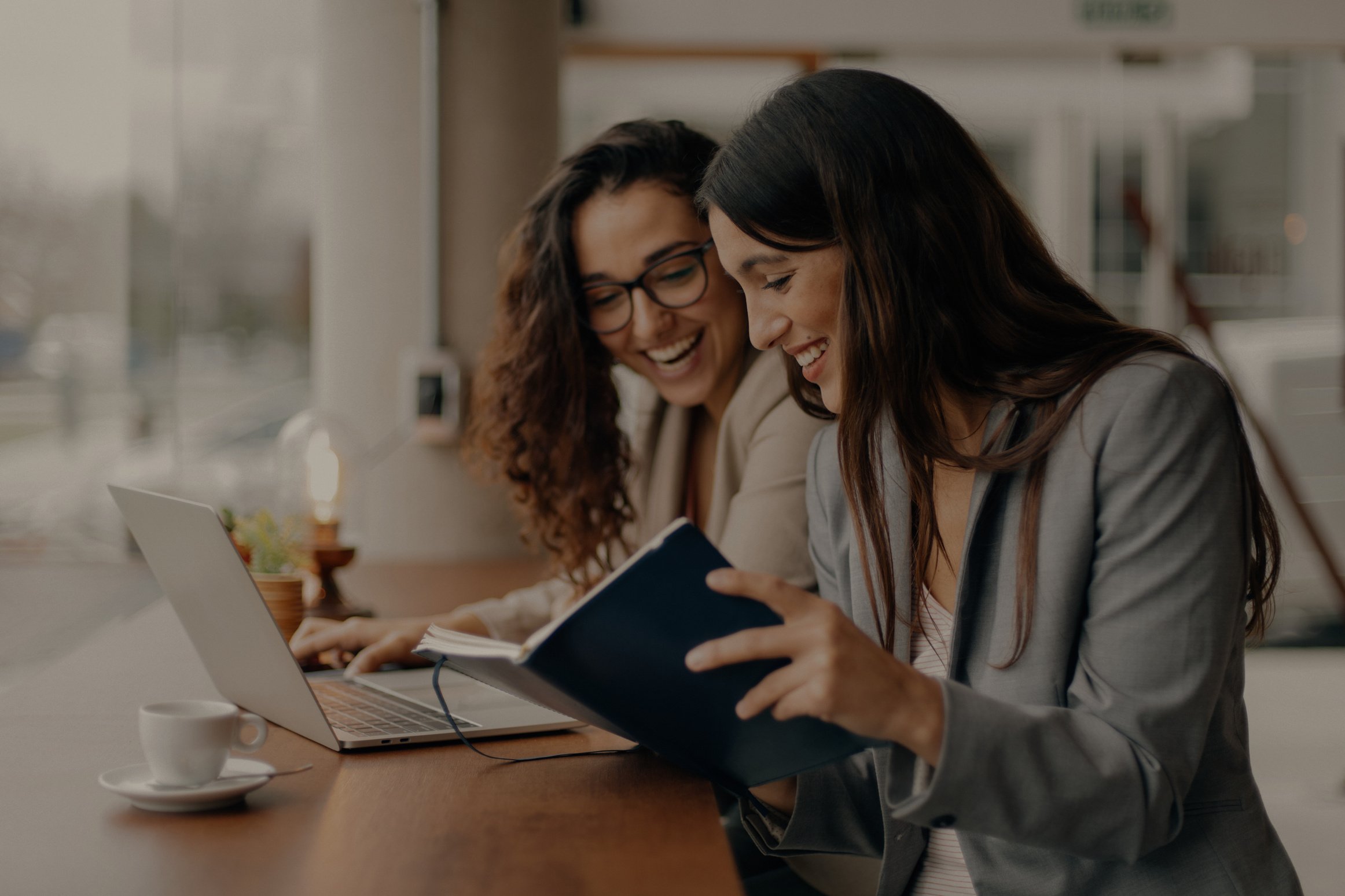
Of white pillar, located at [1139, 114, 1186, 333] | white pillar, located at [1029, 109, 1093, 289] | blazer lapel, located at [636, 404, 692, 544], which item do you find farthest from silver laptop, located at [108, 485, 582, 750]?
white pillar, located at [1139, 114, 1186, 333]

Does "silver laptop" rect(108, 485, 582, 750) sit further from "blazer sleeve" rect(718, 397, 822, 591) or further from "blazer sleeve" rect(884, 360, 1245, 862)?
"blazer sleeve" rect(884, 360, 1245, 862)

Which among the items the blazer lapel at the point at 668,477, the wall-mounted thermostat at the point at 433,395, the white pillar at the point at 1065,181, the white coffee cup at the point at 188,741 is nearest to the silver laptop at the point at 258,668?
the white coffee cup at the point at 188,741

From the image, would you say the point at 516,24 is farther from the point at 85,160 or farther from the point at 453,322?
the point at 85,160

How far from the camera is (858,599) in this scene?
4.12 feet

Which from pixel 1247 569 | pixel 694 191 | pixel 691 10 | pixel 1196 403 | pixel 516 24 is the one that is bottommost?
pixel 1247 569

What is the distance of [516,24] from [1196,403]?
2.01 m

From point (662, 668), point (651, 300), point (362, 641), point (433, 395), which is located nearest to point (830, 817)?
point (662, 668)

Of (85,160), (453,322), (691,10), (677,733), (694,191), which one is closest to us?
(677,733)

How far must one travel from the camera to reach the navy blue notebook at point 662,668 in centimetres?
84

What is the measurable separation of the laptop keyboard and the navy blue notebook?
0.16m

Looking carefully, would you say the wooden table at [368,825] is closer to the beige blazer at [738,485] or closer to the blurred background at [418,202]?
the beige blazer at [738,485]

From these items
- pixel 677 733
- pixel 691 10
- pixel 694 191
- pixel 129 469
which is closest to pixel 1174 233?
pixel 691 10

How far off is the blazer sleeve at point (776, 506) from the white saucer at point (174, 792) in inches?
24.6

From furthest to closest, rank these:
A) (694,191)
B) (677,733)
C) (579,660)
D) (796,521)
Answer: (694,191), (796,521), (677,733), (579,660)
